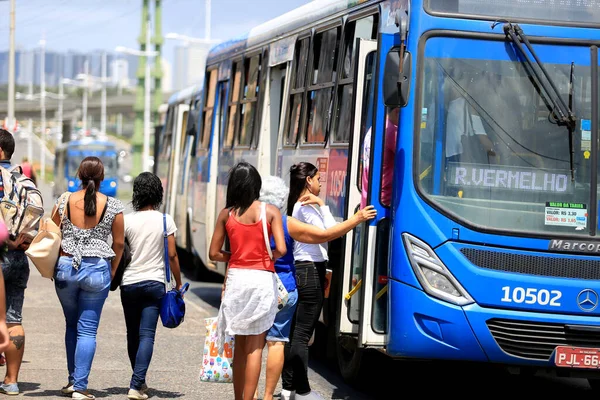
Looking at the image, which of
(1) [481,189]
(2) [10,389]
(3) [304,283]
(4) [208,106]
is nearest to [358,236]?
(3) [304,283]

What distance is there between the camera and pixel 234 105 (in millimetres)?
14523

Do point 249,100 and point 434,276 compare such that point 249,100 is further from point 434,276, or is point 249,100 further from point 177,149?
point 177,149

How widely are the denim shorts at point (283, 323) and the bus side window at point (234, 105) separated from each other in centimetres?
659

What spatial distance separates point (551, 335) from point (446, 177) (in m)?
1.23

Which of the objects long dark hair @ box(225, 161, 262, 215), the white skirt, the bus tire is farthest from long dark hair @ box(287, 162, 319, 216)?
the bus tire

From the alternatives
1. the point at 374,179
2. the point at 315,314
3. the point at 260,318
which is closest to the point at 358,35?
the point at 374,179

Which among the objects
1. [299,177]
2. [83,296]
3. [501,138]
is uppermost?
[501,138]

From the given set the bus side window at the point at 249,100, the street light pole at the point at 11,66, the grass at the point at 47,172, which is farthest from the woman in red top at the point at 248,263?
the grass at the point at 47,172

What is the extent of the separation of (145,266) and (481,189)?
2379mm

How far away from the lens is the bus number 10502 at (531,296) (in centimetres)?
787

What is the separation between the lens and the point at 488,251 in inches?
313

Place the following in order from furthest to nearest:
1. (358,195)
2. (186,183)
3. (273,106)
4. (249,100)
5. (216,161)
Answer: (186,183), (216,161), (249,100), (273,106), (358,195)

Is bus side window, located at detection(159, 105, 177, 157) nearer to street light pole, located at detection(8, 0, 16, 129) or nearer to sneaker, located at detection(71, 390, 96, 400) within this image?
sneaker, located at detection(71, 390, 96, 400)

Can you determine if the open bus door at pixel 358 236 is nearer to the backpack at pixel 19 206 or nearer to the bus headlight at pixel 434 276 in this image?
the bus headlight at pixel 434 276
